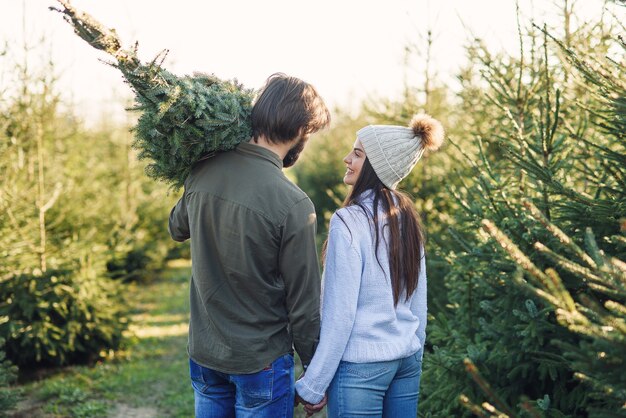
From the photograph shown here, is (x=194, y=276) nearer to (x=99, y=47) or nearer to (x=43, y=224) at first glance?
(x=99, y=47)

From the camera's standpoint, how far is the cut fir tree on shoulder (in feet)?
7.75

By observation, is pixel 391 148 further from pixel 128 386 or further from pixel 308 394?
pixel 128 386

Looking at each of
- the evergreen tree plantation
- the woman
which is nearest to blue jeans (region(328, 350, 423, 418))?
the woman

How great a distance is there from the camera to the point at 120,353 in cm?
719

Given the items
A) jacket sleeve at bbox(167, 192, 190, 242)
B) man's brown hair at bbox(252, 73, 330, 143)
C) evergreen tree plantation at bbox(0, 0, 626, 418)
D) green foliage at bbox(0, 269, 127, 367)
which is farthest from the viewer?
green foliage at bbox(0, 269, 127, 367)

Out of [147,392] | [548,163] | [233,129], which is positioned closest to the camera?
[233,129]

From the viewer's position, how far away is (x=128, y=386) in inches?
247

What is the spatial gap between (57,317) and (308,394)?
15.8 ft

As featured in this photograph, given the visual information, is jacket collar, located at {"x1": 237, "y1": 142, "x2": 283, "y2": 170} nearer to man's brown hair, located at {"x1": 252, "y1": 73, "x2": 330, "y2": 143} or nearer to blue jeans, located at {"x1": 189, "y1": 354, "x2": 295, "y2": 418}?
man's brown hair, located at {"x1": 252, "y1": 73, "x2": 330, "y2": 143}

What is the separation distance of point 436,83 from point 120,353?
4814 mm

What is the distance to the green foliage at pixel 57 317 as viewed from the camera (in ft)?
19.9

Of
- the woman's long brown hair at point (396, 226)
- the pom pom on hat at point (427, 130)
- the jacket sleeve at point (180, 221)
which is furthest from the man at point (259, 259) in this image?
the pom pom on hat at point (427, 130)

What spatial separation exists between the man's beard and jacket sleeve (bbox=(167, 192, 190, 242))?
49 centimetres

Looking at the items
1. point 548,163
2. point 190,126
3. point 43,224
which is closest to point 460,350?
point 548,163
